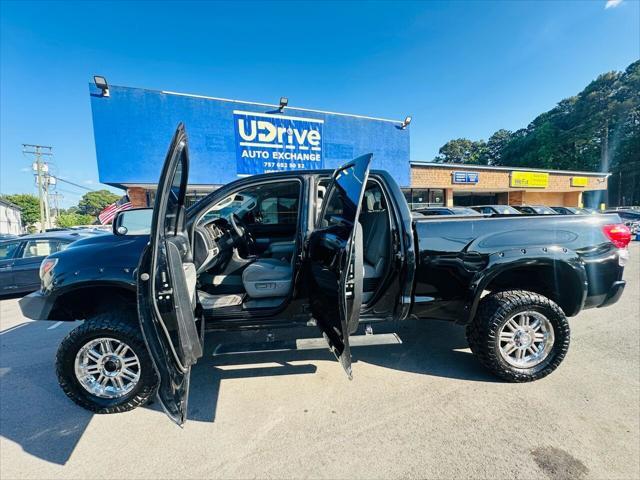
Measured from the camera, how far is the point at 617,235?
8.55ft

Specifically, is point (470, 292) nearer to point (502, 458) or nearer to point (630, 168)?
point (502, 458)

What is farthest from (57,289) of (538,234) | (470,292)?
(538,234)

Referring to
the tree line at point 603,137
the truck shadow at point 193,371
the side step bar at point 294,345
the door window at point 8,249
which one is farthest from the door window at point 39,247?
the tree line at point 603,137

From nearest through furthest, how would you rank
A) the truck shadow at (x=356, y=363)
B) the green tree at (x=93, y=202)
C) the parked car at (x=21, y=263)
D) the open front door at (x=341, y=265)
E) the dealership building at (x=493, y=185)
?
the open front door at (x=341, y=265) < the truck shadow at (x=356, y=363) < the parked car at (x=21, y=263) < the dealership building at (x=493, y=185) < the green tree at (x=93, y=202)

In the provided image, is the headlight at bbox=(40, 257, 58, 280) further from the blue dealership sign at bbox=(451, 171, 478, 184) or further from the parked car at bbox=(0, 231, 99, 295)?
the blue dealership sign at bbox=(451, 171, 478, 184)

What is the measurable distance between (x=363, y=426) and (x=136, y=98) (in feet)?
43.2

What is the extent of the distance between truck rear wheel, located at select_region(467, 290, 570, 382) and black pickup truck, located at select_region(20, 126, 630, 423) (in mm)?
11

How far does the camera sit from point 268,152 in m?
12.9

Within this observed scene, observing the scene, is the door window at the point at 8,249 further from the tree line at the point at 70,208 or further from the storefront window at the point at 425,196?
the tree line at the point at 70,208

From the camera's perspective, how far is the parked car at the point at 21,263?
5.81m

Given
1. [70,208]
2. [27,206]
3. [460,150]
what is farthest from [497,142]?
[70,208]

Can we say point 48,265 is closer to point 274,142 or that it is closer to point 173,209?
point 173,209

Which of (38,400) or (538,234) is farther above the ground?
(538,234)

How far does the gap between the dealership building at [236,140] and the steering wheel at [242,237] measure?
9.13 meters
